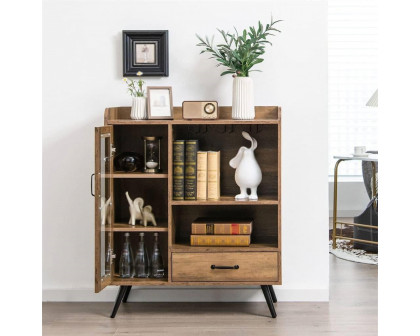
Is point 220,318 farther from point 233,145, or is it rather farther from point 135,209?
point 233,145

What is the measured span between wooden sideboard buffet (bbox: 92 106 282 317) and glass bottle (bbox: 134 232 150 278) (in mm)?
78

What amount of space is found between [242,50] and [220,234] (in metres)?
1.06

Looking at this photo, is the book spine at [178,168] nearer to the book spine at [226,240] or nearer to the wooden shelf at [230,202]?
the wooden shelf at [230,202]

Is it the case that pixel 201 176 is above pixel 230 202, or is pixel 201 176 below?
above

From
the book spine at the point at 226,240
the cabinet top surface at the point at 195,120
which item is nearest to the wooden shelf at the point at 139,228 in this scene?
the book spine at the point at 226,240

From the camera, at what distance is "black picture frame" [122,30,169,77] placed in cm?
386

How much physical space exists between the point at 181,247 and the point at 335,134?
4113 millimetres

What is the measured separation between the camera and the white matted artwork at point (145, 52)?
387 cm

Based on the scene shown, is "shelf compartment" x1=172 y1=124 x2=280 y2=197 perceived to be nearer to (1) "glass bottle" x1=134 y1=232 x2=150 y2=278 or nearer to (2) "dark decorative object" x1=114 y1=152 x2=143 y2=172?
(2) "dark decorative object" x1=114 y1=152 x2=143 y2=172

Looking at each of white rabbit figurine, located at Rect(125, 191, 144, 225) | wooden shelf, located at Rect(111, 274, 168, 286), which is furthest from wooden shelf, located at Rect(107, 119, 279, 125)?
wooden shelf, located at Rect(111, 274, 168, 286)

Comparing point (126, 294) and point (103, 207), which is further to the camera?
point (126, 294)

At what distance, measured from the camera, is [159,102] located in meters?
3.69

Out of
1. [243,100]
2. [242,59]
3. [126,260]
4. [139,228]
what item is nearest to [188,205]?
[139,228]
